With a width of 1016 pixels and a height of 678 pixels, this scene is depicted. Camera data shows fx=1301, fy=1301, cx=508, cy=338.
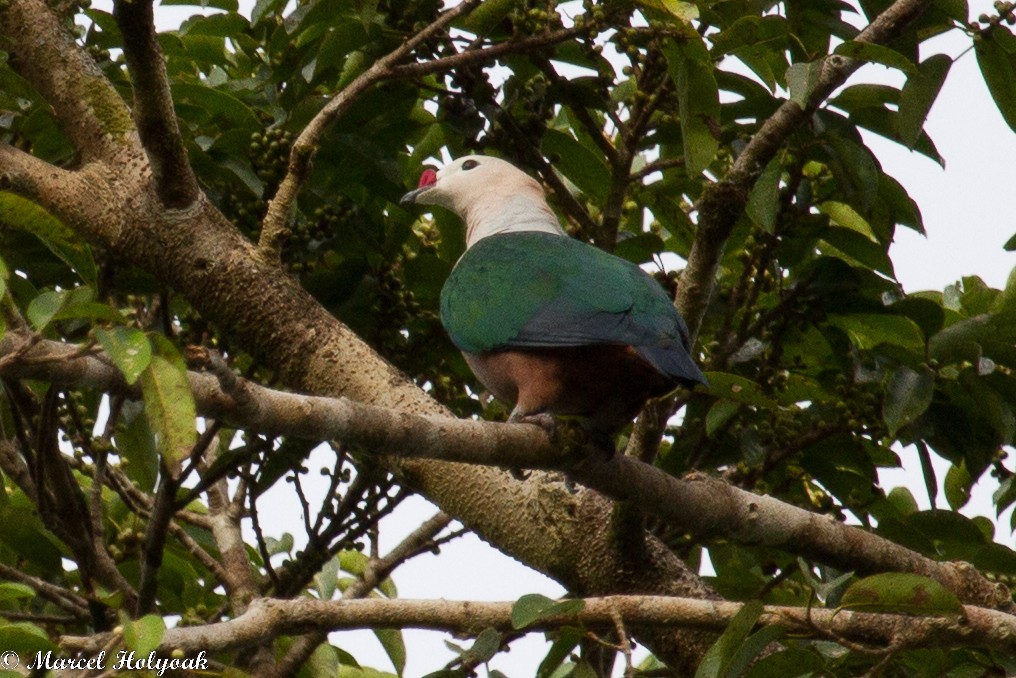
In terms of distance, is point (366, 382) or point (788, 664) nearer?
point (788, 664)

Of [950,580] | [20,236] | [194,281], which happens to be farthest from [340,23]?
[950,580]

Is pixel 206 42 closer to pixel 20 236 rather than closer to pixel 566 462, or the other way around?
pixel 20 236

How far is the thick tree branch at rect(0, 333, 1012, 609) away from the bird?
101mm

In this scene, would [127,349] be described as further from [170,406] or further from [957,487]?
[957,487]

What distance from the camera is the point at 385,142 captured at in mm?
3520

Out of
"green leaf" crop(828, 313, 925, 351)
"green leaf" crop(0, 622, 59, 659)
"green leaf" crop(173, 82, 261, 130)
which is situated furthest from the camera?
"green leaf" crop(173, 82, 261, 130)

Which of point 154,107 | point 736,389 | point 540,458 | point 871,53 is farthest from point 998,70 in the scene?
point 154,107

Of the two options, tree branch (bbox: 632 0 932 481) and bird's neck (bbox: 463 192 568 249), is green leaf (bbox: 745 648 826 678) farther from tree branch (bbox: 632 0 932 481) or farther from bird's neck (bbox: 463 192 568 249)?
bird's neck (bbox: 463 192 568 249)

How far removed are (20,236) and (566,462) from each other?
5.57 ft

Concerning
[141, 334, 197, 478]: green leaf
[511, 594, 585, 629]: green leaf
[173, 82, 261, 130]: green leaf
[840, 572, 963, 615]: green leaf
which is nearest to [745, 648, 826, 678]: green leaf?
[840, 572, 963, 615]: green leaf

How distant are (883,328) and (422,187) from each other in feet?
4.46

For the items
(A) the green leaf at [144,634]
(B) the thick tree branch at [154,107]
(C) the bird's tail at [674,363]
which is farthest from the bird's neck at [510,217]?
(A) the green leaf at [144,634]

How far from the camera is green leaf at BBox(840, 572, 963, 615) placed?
7.39 ft

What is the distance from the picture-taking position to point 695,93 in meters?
2.80
